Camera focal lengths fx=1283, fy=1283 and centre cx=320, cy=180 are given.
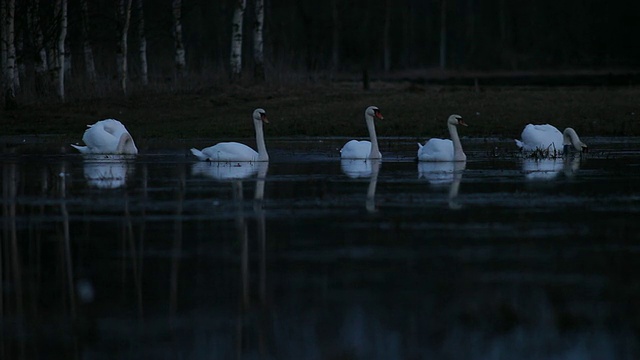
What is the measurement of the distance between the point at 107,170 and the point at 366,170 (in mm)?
3598

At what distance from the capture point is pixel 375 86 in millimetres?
42531

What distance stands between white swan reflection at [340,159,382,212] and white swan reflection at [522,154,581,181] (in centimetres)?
201

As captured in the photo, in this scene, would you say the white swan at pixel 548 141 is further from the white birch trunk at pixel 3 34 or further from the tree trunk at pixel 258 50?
the tree trunk at pixel 258 50

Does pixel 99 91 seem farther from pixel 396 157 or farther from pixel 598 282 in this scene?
pixel 598 282

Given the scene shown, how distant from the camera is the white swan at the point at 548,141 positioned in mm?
21141

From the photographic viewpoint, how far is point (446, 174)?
55.2 feet

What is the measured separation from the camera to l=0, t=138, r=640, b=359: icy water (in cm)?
672

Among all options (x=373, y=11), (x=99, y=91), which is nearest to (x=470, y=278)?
(x=99, y=91)

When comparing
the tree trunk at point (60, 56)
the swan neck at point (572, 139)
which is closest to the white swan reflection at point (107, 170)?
the swan neck at point (572, 139)

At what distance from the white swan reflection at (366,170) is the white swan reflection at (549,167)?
79.3 inches

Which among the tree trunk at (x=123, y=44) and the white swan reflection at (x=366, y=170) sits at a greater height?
the tree trunk at (x=123, y=44)

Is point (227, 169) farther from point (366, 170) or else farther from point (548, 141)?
point (548, 141)

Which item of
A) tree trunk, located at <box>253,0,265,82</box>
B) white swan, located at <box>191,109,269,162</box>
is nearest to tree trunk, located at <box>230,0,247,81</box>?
tree trunk, located at <box>253,0,265,82</box>

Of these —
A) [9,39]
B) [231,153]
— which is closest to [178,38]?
[9,39]
